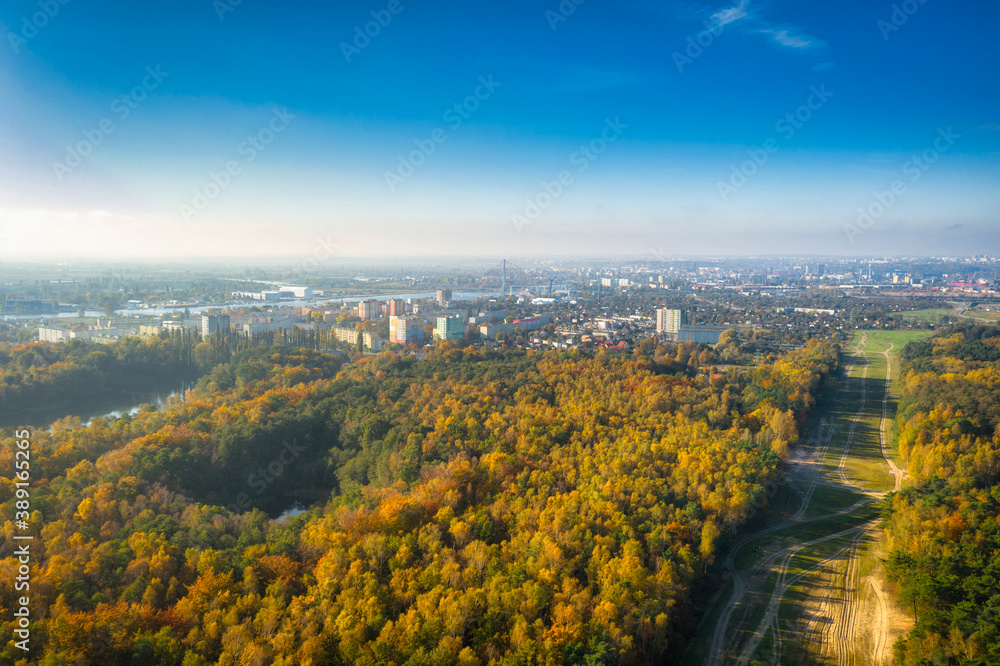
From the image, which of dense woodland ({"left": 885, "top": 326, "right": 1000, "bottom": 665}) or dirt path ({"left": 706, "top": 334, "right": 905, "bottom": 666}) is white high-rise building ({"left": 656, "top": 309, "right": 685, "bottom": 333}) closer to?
dense woodland ({"left": 885, "top": 326, "right": 1000, "bottom": 665})

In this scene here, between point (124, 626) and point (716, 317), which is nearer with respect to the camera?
point (124, 626)

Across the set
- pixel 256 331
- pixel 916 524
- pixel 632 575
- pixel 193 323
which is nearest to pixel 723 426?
pixel 916 524

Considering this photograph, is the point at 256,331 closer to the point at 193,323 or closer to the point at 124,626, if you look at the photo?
the point at 193,323

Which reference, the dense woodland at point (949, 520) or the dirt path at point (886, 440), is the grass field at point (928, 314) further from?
the dense woodland at point (949, 520)

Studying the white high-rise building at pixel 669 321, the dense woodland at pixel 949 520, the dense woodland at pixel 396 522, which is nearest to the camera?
the dense woodland at pixel 396 522

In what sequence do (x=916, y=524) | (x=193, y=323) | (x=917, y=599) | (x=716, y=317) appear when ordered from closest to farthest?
(x=917, y=599) → (x=916, y=524) → (x=193, y=323) → (x=716, y=317)

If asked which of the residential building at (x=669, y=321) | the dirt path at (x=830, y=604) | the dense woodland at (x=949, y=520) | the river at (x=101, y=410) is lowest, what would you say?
the dirt path at (x=830, y=604)

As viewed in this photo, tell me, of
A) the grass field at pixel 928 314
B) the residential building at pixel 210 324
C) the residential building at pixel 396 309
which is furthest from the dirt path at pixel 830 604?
the grass field at pixel 928 314

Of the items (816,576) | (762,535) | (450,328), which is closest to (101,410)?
(450,328)

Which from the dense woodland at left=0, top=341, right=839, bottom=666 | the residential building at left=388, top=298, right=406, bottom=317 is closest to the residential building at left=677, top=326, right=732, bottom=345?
the dense woodland at left=0, top=341, right=839, bottom=666
